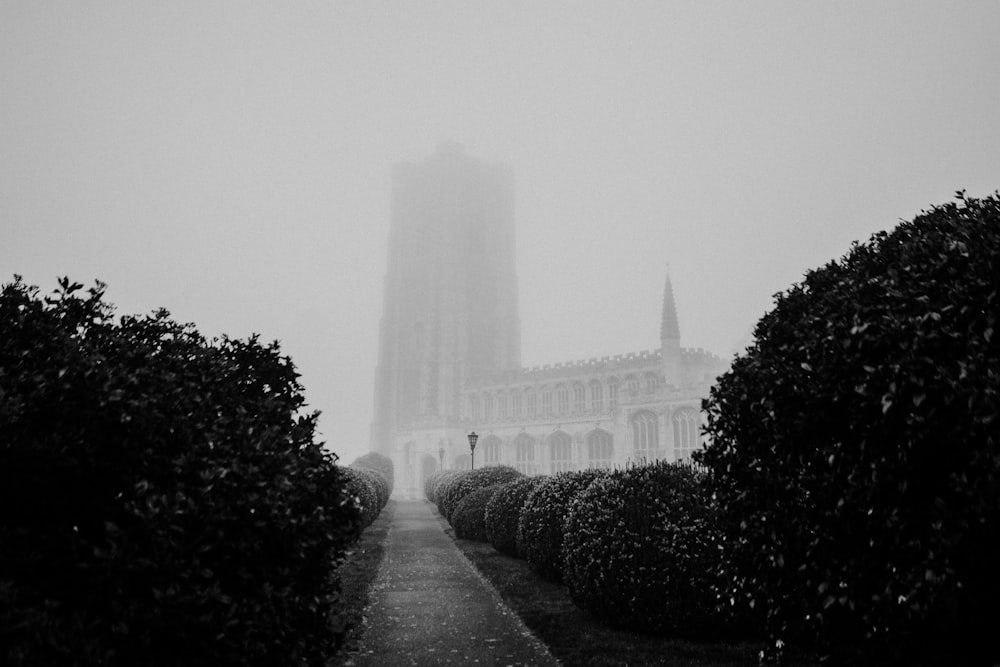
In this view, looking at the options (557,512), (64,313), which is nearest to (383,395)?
(557,512)

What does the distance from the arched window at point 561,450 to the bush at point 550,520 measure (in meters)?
47.1

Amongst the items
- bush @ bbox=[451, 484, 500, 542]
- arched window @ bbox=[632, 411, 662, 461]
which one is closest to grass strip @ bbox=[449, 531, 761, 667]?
bush @ bbox=[451, 484, 500, 542]

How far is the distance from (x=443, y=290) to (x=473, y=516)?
Result: 65111mm

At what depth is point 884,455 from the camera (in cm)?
377

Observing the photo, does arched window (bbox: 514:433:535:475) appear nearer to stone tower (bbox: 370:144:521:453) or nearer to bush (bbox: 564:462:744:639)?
stone tower (bbox: 370:144:521:453)

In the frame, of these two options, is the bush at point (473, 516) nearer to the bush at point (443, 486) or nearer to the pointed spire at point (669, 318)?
the bush at point (443, 486)

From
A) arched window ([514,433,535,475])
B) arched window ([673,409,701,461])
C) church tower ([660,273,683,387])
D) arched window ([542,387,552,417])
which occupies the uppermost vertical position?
church tower ([660,273,683,387])

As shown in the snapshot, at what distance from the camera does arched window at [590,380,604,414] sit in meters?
64.2

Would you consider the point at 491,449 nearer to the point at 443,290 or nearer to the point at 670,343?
the point at 670,343

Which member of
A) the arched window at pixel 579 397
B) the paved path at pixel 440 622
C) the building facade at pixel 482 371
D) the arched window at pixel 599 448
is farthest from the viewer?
the arched window at pixel 579 397

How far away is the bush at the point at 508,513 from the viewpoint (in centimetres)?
1483

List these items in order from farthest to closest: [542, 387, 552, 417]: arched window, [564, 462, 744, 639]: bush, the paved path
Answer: [542, 387, 552, 417]: arched window
[564, 462, 744, 639]: bush
the paved path

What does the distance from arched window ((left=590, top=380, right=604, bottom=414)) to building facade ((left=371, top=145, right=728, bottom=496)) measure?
0.47 ft

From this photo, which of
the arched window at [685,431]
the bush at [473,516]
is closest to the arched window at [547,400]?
the arched window at [685,431]
